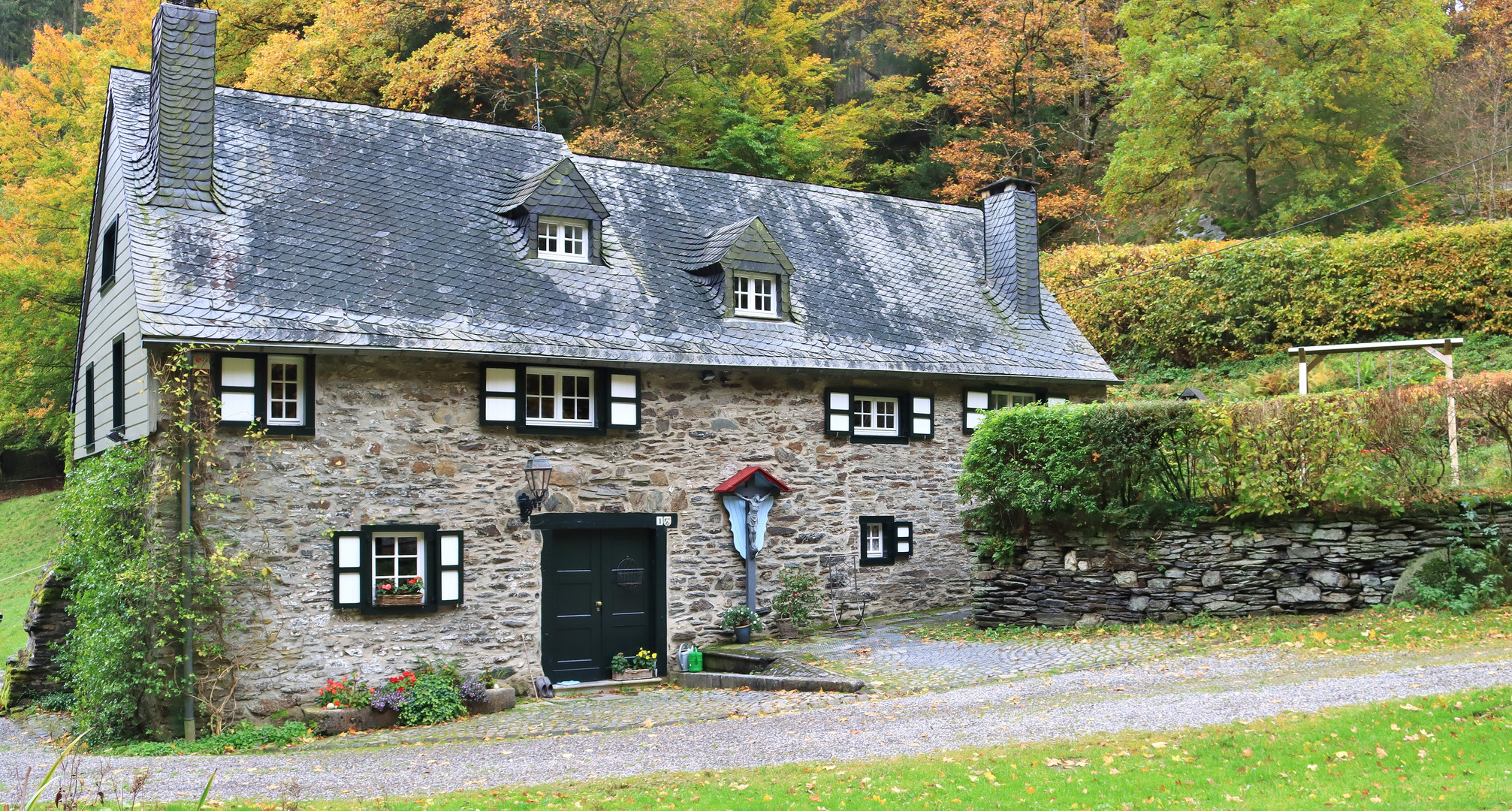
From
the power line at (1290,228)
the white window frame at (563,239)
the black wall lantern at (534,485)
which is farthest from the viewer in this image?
the power line at (1290,228)

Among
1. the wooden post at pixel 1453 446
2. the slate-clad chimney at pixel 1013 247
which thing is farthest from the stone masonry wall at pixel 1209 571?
the slate-clad chimney at pixel 1013 247

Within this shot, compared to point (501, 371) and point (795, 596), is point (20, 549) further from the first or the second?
point (795, 596)

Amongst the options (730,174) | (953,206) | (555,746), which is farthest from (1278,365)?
(555,746)

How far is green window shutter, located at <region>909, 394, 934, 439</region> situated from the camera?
17.3 m

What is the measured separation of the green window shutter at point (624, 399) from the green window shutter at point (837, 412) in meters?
3.07

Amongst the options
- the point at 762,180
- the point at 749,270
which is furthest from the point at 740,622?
Answer: the point at 762,180

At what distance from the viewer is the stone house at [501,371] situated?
12.5 meters

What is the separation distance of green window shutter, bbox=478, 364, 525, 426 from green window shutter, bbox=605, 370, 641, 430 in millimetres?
1212

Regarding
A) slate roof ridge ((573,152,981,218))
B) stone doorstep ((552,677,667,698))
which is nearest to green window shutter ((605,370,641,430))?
stone doorstep ((552,677,667,698))

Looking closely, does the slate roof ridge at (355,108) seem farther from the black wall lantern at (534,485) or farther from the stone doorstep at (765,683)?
the stone doorstep at (765,683)

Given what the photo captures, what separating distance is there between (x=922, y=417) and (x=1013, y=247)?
174 inches

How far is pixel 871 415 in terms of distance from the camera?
1698 cm

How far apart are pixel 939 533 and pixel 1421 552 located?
6664 millimetres

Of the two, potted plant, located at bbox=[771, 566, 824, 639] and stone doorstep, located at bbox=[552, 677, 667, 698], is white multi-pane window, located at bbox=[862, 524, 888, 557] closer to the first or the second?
potted plant, located at bbox=[771, 566, 824, 639]
